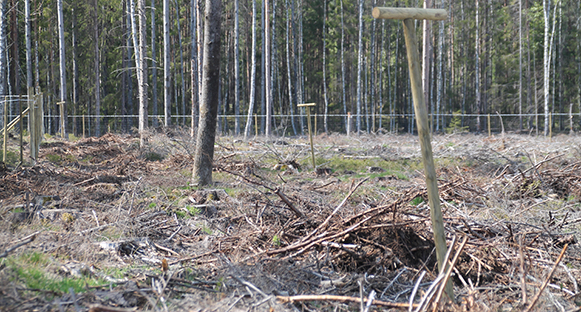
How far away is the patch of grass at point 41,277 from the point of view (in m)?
3.22

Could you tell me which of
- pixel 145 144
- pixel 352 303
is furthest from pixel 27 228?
pixel 145 144

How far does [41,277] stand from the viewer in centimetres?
338

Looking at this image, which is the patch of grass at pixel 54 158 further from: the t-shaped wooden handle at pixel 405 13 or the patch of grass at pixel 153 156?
the t-shaped wooden handle at pixel 405 13

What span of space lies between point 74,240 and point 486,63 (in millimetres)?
38608

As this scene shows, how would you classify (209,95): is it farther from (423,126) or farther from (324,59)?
(324,59)

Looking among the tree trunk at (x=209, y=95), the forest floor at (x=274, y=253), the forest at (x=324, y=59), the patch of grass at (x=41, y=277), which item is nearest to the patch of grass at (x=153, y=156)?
the tree trunk at (x=209, y=95)

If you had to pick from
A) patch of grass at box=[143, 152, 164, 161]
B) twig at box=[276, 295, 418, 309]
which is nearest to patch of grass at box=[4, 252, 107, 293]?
twig at box=[276, 295, 418, 309]

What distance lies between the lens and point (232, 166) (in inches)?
417

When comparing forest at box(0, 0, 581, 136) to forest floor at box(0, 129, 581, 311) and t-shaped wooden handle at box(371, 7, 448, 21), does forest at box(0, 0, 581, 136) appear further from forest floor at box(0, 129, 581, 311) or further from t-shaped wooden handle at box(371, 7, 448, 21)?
t-shaped wooden handle at box(371, 7, 448, 21)

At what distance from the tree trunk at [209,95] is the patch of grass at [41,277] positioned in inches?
164

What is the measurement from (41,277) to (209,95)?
510cm

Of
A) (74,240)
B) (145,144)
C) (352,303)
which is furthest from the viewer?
(145,144)

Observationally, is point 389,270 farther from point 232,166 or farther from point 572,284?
point 232,166

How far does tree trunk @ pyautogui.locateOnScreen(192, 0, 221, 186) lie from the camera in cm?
787
